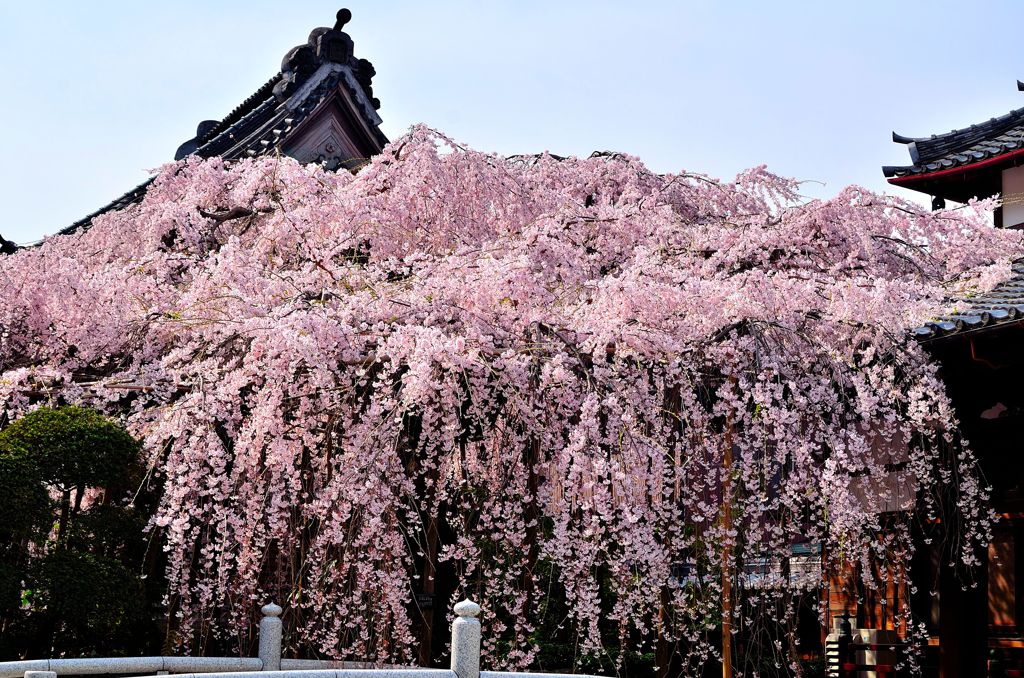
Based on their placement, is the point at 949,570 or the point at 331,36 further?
the point at 331,36

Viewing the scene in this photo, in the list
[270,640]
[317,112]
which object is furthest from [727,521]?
[317,112]

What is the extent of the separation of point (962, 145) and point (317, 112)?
944cm

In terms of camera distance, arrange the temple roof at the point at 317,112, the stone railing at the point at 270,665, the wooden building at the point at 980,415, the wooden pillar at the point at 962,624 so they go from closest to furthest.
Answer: the stone railing at the point at 270,665
the wooden building at the point at 980,415
the wooden pillar at the point at 962,624
the temple roof at the point at 317,112

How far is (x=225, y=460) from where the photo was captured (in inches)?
317

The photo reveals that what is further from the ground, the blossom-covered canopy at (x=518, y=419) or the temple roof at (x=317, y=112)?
the temple roof at (x=317, y=112)

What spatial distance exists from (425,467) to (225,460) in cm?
149

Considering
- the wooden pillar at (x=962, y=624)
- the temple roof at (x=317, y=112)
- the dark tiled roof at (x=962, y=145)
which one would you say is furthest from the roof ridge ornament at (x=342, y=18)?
the wooden pillar at (x=962, y=624)

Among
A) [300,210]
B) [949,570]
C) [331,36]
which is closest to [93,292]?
[300,210]

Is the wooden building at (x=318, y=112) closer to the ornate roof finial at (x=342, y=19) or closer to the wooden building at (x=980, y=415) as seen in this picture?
the ornate roof finial at (x=342, y=19)

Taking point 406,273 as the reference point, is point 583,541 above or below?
below

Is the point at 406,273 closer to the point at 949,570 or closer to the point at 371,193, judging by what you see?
the point at 371,193

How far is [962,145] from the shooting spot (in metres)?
13.1

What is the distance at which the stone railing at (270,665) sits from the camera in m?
5.41

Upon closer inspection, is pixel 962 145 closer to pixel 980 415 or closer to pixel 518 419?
pixel 980 415
